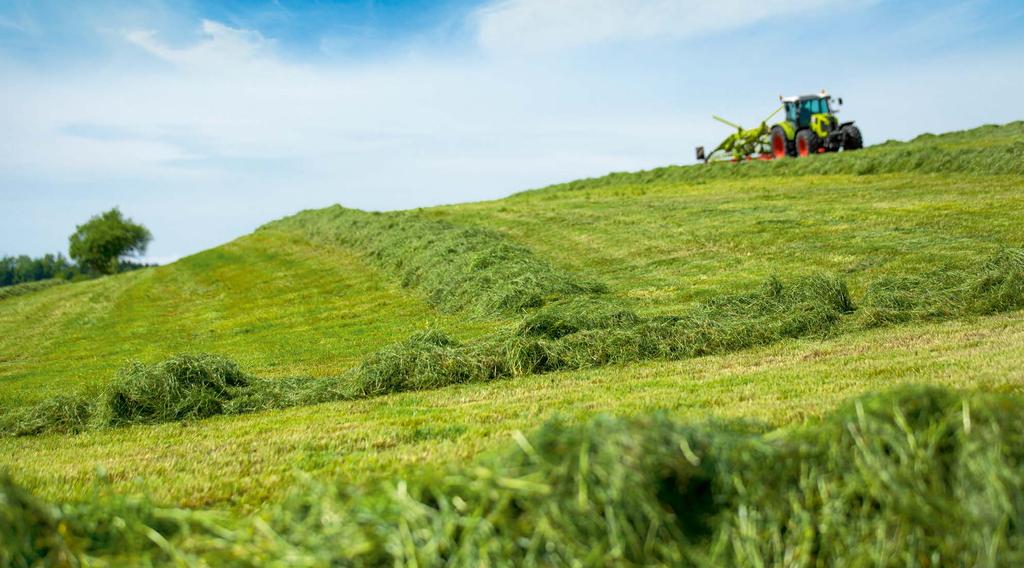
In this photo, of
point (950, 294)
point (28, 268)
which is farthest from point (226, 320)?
point (28, 268)

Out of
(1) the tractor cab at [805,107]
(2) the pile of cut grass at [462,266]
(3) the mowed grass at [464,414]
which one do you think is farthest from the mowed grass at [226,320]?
(1) the tractor cab at [805,107]

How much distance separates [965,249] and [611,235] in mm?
8873

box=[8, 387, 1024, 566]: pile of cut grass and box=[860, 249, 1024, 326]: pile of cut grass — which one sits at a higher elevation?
box=[8, 387, 1024, 566]: pile of cut grass

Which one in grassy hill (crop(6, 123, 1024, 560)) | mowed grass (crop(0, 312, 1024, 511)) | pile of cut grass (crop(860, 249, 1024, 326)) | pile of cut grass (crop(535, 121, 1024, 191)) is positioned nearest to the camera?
mowed grass (crop(0, 312, 1024, 511))

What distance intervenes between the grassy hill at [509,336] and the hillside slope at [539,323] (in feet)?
0.18

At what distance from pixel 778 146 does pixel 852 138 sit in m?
3.15

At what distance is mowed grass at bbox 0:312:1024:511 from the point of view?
5863 millimetres

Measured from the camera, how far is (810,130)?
119ft

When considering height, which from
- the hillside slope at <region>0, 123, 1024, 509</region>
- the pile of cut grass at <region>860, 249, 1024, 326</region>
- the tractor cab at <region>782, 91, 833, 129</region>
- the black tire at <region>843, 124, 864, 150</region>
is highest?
the tractor cab at <region>782, 91, 833, 129</region>

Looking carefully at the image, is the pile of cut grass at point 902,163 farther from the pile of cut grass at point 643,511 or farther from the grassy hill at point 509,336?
the pile of cut grass at point 643,511

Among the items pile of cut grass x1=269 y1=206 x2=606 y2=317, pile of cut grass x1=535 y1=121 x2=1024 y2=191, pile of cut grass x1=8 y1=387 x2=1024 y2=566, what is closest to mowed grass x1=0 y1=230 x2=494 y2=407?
pile of cut grass x1=269 y1=206 x2=606 y2=317

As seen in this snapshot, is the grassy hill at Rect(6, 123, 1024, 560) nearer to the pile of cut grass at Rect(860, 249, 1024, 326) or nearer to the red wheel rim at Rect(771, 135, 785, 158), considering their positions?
the pile of cut grass at Rect(860, 249, 1024, 326)

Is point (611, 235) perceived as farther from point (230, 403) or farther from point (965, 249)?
point (230, 403)

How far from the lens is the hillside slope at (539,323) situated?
271 inches
